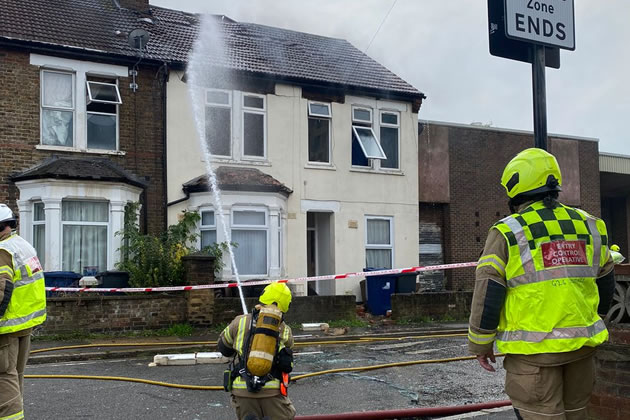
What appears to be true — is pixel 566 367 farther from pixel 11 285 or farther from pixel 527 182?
pixel 11 285

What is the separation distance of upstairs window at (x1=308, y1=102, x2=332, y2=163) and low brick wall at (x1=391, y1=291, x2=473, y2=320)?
4.82 metres

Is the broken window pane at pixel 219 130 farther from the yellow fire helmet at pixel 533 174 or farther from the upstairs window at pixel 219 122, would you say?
the yellow fire helmet at pixel 533 174

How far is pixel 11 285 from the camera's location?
16.0 ft

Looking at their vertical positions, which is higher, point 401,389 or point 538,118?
point 538,118

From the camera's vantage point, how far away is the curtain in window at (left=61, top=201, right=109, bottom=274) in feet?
49.7

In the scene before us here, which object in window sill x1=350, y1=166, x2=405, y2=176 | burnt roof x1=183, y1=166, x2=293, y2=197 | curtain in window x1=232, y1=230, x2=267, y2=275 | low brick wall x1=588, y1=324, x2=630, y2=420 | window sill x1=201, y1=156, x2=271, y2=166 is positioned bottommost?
low brick wall x1=588, y1=324, x2=630, y2=420

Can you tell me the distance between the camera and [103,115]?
1617 centimetres

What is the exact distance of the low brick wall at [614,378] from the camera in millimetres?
4473

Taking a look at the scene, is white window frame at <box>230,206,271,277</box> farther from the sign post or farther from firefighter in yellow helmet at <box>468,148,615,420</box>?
firefighter in yellow helmet at <box>468,148,615,420</box>

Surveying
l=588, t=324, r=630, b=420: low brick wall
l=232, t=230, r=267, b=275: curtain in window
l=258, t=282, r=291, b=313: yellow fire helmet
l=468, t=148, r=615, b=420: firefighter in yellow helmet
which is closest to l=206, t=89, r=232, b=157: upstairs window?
l=232, t=230, r=267, b=275: curtain in window

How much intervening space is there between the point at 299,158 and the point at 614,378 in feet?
46.3

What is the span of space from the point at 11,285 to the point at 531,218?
142 inches

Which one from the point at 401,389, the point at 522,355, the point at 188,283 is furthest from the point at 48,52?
the point at 522,355

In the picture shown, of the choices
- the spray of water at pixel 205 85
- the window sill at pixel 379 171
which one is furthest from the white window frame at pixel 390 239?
the spray of water at pixel 205 85
